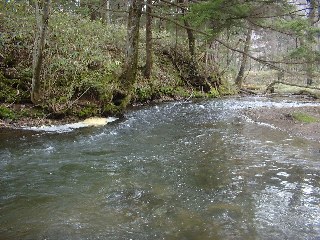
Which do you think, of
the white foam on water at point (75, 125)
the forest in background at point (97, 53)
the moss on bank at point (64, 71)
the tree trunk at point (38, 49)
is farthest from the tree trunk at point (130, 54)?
the tree trunk at point (38, 49)

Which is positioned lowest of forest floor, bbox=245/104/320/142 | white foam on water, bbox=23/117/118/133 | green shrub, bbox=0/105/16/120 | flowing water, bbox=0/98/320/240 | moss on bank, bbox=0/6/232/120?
flowing water, bbox=0/98/320/240

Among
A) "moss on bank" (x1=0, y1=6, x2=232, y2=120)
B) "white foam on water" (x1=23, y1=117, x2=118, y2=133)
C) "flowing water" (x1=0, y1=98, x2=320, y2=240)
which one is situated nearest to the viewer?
"flowing water" (x1=0, y1=98, x2=320, y2=240)

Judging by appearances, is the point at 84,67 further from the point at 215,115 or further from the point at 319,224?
the point at 319,224

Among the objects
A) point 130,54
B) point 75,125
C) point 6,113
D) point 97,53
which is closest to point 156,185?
point 75,125

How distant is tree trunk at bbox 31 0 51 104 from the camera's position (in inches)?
372

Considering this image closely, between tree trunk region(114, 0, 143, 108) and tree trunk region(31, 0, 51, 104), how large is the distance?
3.14 meters

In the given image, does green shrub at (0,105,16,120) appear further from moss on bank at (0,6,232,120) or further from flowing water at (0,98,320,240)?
flowing water at (0,98,320,240)

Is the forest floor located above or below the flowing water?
above

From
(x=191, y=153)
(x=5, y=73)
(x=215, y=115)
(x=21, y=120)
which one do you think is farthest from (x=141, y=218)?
(x=215, y=115)

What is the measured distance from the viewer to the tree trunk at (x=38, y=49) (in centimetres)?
946

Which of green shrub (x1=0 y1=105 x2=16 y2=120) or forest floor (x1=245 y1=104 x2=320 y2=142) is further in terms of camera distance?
forest floor (x1=245 y1=104 x2=320 y2=142)

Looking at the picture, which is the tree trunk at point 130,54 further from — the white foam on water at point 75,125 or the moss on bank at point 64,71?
the white foam on water at point 75,125

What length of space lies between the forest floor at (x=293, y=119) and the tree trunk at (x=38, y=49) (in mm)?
7767

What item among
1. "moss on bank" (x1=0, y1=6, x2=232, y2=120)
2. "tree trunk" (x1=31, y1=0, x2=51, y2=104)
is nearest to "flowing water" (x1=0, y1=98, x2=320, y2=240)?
"moss on bank" (x1=0, y1=6, x2=232, y2=120)
